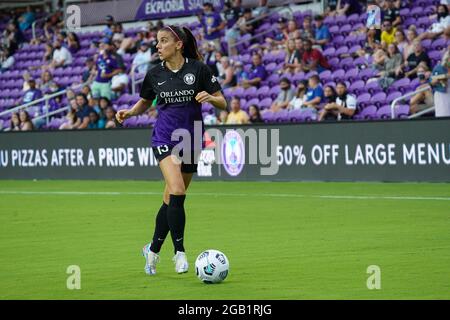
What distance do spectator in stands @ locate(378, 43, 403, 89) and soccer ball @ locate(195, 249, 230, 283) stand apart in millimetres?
14621

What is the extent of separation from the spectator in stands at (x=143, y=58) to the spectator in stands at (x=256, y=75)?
13.4ft

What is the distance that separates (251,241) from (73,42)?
23.6 m

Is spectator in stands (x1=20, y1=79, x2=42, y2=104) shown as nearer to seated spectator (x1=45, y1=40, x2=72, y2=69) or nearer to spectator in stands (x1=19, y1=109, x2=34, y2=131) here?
seated spectator (x1=45, y1=40, x2=72, y2=69)

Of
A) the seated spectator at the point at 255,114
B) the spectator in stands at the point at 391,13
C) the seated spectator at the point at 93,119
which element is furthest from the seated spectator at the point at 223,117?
the spectator in stands at the point at 391,13

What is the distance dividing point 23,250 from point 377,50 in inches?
538

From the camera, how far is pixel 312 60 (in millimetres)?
25453

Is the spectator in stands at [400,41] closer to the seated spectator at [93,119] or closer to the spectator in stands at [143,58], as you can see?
the seated spectator at [93,119]

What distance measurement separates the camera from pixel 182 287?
9039mm

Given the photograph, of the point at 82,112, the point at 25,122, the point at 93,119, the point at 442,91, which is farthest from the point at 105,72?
the point at 442,91

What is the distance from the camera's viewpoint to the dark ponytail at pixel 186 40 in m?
9.98

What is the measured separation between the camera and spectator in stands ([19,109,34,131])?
3000 centimetres

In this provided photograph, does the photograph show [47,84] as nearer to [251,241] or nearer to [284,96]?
[284,96]

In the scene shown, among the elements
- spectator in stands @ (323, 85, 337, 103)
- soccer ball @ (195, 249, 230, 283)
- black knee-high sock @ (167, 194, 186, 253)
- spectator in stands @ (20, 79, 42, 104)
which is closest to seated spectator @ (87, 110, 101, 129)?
spectator in stands @ (20, 79, 42, 104)

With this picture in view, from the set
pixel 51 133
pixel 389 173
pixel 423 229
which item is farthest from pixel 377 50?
pixel 423 229
